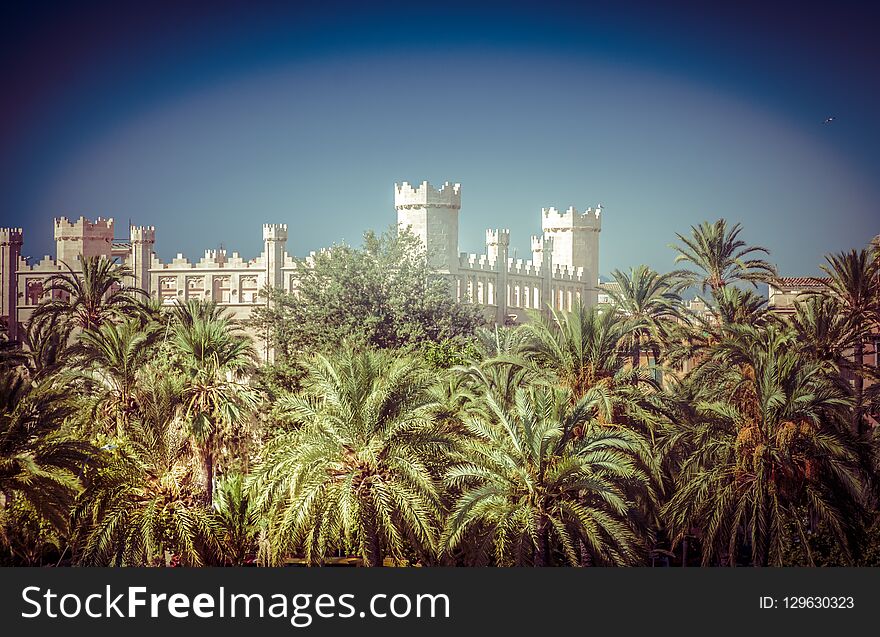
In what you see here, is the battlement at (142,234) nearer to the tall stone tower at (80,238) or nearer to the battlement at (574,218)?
the tall stone tower at (80,238)

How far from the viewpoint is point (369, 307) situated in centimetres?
4300

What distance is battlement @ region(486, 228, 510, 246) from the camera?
57.8 meters

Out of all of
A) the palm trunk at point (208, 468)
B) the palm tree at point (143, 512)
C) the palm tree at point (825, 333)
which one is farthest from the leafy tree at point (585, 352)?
the palm tree at point (143, 512)

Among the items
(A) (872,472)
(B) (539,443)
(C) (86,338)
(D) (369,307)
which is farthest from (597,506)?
(D) (369,307)

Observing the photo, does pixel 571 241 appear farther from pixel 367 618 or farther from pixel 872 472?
pixel 367 618

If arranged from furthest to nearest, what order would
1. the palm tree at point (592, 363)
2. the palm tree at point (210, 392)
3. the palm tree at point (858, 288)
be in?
the palm tree at point (858, 288), the palm tree at point (210, 392), the palm tree at point (592, 363)

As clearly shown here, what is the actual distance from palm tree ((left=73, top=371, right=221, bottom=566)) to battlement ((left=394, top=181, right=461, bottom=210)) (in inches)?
1235

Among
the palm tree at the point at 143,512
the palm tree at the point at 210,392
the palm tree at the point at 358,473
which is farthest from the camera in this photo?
the palm tree at the point at 210,392

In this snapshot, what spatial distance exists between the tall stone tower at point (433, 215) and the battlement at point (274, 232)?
6954mm

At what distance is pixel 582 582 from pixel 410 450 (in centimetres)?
484

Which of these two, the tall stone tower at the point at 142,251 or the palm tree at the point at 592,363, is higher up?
the tall stone tower at the point at 142,251

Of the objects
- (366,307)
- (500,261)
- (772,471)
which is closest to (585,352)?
(772,471)

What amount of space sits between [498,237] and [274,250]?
428 inches

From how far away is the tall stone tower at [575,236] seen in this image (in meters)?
62.2
